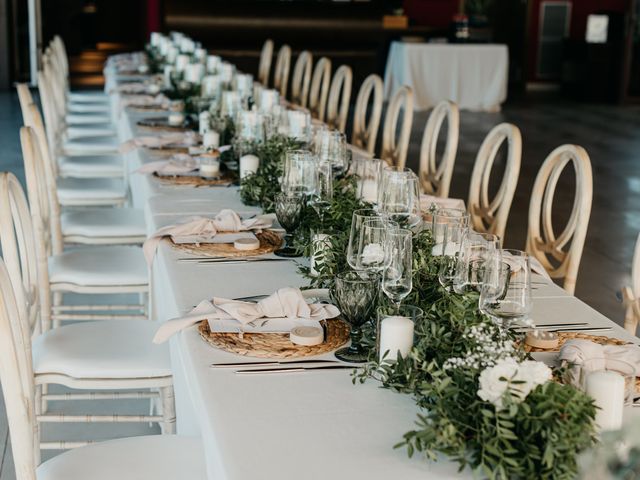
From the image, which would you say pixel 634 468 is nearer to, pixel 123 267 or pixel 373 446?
pixel 373 446

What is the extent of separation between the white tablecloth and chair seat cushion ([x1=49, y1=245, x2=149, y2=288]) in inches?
362

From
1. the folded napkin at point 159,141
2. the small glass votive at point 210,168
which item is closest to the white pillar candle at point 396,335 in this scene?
the small glass votive at point 210,168

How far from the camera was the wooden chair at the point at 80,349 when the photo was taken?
2623 mm

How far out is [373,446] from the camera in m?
1.59

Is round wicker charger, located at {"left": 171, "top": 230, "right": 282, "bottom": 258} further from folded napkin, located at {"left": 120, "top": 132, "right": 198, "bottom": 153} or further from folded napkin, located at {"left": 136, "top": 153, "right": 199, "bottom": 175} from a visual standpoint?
folded napkin, located at {"left": 120, "top": 132, "right": 198, "bottom": 153}

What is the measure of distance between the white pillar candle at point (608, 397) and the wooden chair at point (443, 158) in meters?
2.78

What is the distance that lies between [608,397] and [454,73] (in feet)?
37.7

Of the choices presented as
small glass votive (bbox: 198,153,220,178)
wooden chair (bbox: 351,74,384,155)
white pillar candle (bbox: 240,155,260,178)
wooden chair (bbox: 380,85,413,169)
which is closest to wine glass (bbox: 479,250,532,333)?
white pillar candle (bbox: 240,155,260,178)

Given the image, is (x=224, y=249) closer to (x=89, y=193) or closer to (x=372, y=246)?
(x=372, y=246)

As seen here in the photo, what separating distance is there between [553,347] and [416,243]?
0.41 metres

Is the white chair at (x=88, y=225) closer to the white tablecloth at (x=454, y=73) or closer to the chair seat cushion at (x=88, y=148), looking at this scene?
the chair seat cushion at (x=88, y=148)

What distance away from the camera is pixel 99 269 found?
3.53 m

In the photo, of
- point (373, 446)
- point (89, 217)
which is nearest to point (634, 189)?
point (89, 217)

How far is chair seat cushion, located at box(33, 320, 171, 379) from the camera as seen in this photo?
2.63 m
